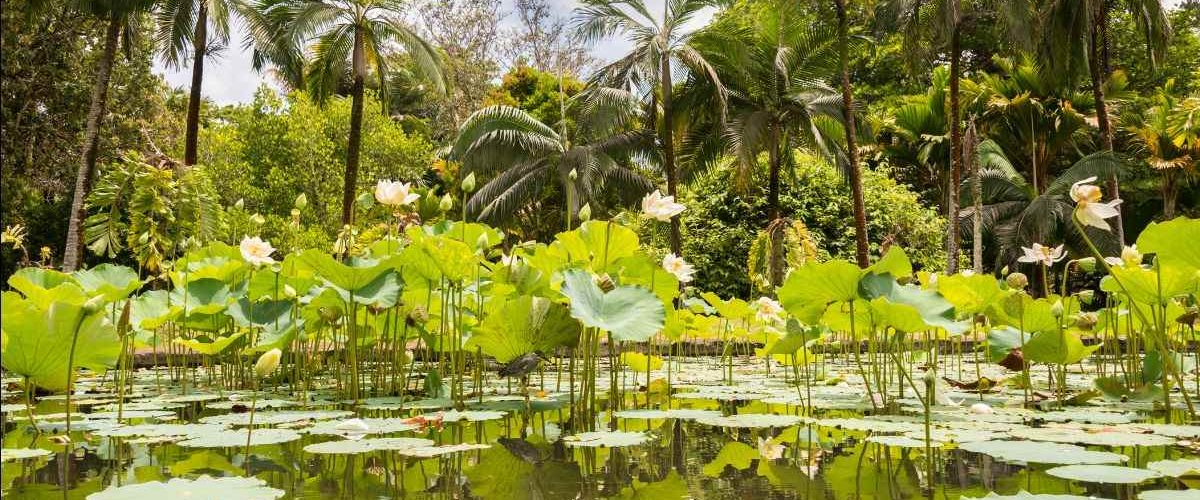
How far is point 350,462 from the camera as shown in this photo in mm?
1854

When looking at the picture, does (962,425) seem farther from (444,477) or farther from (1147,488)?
(444,477)

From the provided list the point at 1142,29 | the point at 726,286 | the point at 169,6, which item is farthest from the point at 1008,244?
the point at 169,6

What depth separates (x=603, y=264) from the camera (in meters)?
2.91

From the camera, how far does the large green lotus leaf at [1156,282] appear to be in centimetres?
250

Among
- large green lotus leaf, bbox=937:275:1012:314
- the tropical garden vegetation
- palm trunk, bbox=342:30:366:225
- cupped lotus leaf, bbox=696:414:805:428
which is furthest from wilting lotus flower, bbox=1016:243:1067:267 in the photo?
palm trunk, bbox=342:30:366:225

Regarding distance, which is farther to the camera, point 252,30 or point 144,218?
point 252,30

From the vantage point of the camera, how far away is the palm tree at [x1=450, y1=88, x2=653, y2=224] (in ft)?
51.0

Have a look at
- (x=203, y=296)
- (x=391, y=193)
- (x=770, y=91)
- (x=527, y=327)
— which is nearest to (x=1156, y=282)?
(x=527, y=327)

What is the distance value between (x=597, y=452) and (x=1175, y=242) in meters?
1.83

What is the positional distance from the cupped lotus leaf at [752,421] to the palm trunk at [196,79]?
454 inches

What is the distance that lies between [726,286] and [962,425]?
422 inches

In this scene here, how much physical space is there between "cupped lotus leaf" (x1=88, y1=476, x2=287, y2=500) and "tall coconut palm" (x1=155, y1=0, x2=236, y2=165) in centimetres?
1182

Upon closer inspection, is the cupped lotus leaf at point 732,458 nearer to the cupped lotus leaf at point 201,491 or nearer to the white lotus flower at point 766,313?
the cupped lotus leaf at point 201,491

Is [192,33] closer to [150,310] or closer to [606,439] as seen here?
[150,310]
